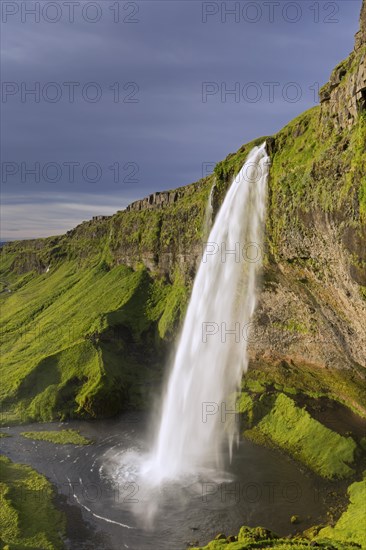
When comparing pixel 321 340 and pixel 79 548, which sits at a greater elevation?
pixel 321 340

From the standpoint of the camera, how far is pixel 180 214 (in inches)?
2479

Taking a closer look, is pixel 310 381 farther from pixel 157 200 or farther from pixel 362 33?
pixel 157 200

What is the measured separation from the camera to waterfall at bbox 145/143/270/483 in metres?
34.8

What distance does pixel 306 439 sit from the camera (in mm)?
33812

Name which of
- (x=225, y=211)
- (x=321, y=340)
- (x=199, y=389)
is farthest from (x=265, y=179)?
(x=199, y=389)

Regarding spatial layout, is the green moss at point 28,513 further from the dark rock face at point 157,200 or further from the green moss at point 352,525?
the dark rock face at point 157,200

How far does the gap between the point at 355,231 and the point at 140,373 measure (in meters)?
35.9

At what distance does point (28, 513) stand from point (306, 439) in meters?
20.9

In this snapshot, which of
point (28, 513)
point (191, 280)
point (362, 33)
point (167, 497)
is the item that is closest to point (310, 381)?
point (167, 497)

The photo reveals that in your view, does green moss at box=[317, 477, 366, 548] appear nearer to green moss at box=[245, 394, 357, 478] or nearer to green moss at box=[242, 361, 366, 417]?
green moss at box=[245, 394, 357, 478]

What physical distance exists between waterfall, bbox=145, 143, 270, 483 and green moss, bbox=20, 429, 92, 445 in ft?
24.1

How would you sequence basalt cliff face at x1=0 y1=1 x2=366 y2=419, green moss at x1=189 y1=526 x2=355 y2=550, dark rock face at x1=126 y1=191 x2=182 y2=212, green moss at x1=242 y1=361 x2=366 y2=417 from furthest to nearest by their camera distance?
dark rock face at x1=126 y1=191 x2=182 y2=212 → green moss at x1=242 y1=361 x2=366 y2=417 → basalt cliff face at x1=0 y1=1 x2=366 y2=419 → green moss at x1=189 y1=526 x2=355 y2=550

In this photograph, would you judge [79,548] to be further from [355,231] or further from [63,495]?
[355,231]

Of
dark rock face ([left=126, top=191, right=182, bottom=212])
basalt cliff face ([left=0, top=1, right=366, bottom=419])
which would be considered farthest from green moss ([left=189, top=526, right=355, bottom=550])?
dark rock face ([left=126, top=191, right=182, bottom=212])
